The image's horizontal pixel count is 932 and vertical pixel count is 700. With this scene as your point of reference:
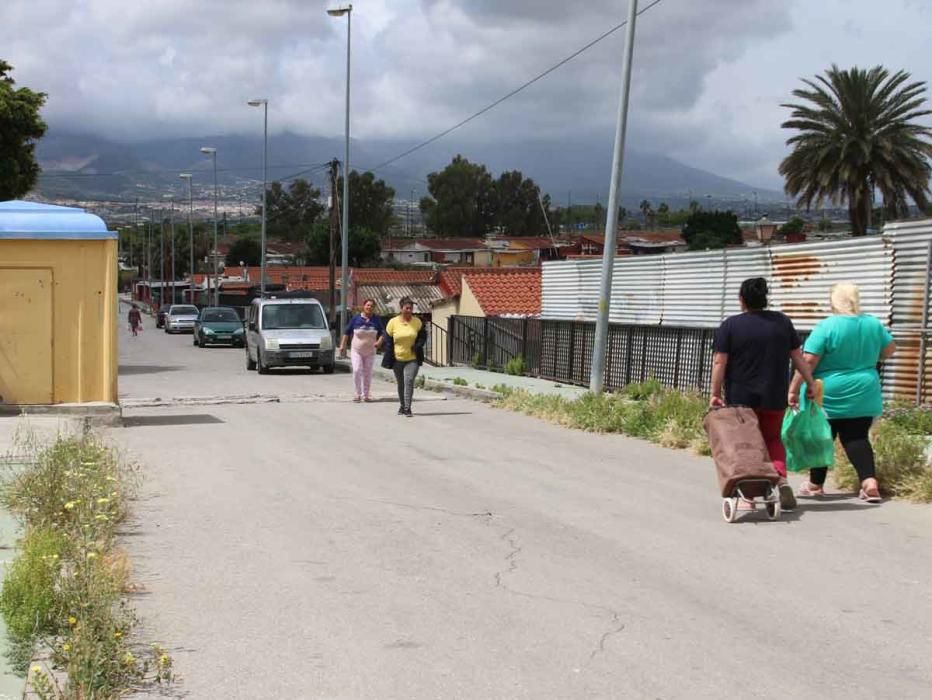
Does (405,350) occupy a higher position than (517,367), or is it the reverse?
(405,350)

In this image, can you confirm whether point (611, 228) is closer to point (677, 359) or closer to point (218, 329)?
point (677, 359)

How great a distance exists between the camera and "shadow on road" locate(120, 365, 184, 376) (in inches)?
1181

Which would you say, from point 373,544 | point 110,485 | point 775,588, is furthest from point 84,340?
point 775,588

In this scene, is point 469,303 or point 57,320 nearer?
point 57,320

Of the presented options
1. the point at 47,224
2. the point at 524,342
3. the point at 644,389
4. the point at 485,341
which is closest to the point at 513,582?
the point at 47,224

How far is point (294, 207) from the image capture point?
450 feet

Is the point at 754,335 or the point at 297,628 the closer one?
the point at 297,628

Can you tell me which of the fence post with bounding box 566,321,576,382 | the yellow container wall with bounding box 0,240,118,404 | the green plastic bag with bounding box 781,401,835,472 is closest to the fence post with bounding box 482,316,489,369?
the fence post with bounding box 566,321,576,382

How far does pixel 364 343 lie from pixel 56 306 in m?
5.27

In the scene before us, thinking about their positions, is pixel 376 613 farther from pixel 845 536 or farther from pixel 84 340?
pixel 84 340

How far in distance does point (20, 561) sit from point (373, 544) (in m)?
2.59

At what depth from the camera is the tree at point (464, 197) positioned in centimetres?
12556

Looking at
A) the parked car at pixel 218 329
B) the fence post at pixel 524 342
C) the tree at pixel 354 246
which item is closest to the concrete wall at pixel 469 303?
the parked car at pixel 218 329

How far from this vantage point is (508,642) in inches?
231
